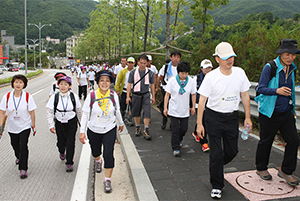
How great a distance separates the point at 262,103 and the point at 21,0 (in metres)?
207

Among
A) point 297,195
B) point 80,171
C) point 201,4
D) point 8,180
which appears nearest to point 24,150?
point 8,180

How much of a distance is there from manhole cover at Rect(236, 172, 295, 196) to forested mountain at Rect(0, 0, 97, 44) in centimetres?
17233

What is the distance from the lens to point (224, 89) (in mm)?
3482

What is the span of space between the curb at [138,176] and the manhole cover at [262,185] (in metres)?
1.26

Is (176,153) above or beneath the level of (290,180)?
beneath

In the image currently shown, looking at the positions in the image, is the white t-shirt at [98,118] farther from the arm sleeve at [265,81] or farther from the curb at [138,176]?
the arm sleeve at [265,81]

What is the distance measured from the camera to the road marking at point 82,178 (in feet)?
12.9

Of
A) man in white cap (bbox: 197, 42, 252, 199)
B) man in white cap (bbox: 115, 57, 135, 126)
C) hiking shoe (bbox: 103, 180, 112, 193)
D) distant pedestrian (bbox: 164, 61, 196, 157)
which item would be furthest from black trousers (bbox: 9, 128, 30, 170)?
man in white cap (bbox: 115, 57, 135, 126)

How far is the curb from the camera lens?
11.8 ft

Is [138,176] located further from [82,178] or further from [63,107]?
[63,107]

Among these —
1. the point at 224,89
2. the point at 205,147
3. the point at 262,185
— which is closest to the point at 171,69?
the point at 205,147

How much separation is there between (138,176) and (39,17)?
602 ft

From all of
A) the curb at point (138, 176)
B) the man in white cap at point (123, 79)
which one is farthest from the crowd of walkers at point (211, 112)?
the man in white cap at point (123, 79)

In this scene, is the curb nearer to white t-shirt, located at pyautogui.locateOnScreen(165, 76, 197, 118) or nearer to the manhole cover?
white t-shirt, located at pyautogui.locateOnScreen(165, 76, 197, 118)
